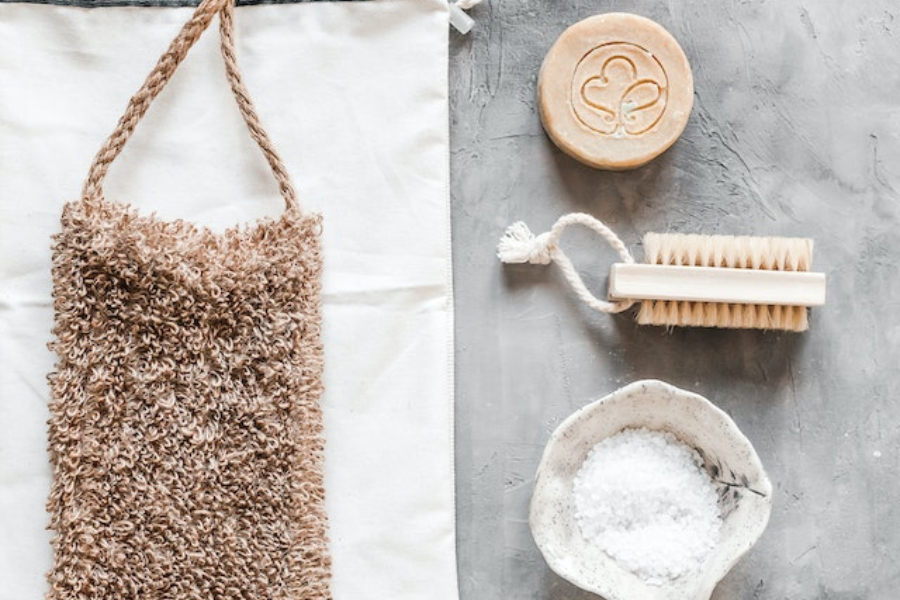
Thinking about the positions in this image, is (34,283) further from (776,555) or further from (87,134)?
(776,555)

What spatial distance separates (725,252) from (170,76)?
2.12ft

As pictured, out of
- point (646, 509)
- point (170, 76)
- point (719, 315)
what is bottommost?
point (646, 509)

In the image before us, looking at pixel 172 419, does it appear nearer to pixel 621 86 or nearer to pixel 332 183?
pixel 332 183

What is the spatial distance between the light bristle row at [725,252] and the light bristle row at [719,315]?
0.05 metres

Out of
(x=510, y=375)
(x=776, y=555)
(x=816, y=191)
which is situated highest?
(x=816, y=191)

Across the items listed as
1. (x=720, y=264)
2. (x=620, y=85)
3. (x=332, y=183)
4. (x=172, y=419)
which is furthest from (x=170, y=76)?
(x=720, y=264)

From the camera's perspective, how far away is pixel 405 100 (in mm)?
1053

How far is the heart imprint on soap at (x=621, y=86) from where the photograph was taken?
1046mm

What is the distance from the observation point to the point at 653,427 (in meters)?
1.05

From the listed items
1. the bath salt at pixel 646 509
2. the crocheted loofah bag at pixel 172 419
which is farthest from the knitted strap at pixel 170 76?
the bath salt at pixel 646 509

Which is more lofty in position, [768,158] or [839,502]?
[768,158]

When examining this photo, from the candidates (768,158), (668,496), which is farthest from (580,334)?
(768,158)

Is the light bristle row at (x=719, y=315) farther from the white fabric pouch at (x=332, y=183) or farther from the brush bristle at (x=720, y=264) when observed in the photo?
the white fabric pouch at (x=332, y=183)

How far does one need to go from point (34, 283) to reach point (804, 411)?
89cm
